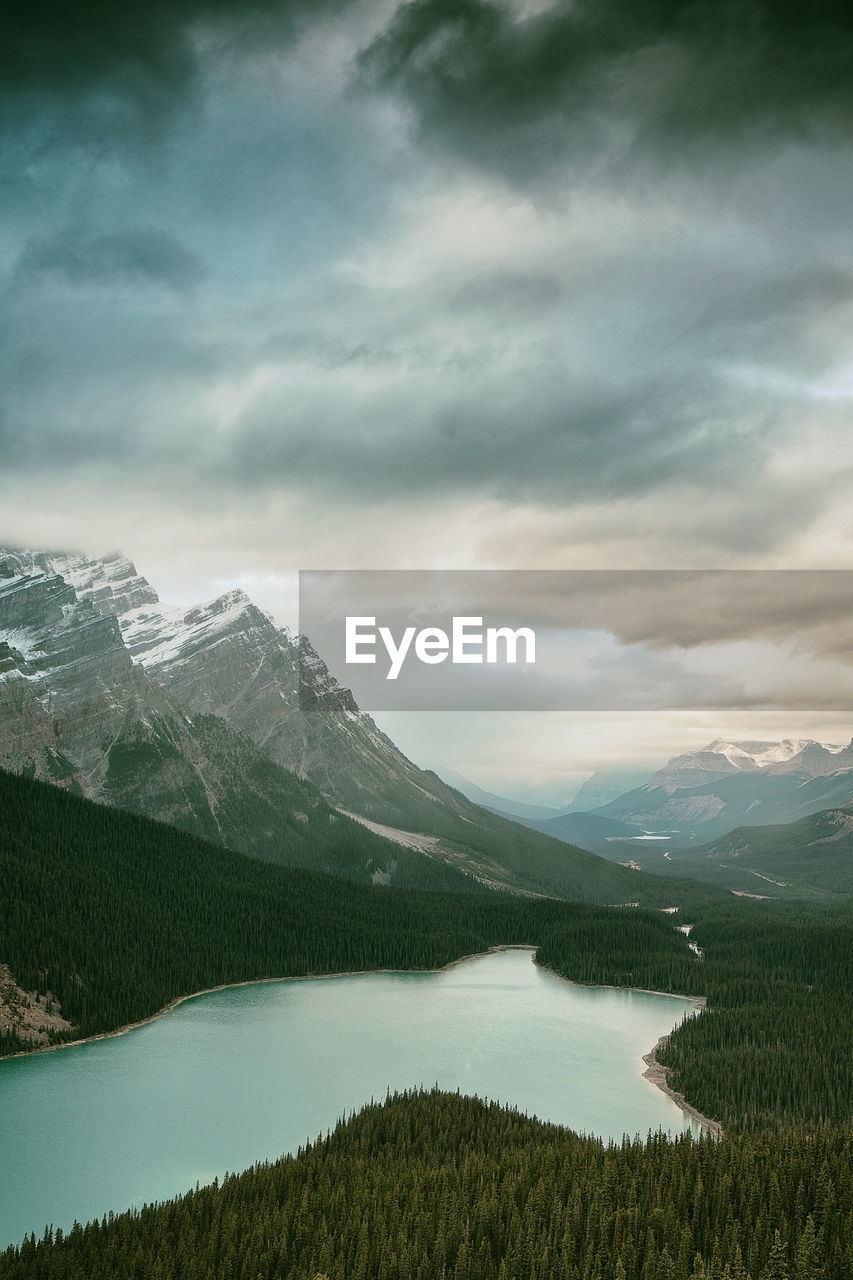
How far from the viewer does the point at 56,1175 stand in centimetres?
7888

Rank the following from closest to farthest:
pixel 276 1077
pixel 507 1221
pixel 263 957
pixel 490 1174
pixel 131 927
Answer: pixel 507 1221 < pixel 490 1174 < pixel 276 1077 < pixel 131 927 < pixel 263 957

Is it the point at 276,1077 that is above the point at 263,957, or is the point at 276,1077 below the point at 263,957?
below

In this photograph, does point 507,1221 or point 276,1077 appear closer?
point 507,1221

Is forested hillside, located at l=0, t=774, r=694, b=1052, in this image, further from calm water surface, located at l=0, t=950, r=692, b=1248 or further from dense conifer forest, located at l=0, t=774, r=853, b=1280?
calm water surface, located at l=0, t=950, r=692, b=1248

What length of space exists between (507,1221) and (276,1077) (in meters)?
54.6

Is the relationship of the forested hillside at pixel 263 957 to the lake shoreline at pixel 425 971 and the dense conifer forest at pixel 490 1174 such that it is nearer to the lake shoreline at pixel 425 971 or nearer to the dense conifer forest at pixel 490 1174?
the dense conifer forest at pixel 490 1174

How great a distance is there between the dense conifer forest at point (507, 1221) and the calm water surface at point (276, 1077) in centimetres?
1230

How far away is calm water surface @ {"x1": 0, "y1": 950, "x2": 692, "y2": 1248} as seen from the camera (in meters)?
81.8

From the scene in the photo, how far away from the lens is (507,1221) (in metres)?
62.9

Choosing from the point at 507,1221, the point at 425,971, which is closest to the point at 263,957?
the point at 425,971

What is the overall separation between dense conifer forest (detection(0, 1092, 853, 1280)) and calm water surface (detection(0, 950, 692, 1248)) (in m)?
12.3

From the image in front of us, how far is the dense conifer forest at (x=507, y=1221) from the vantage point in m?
56.2

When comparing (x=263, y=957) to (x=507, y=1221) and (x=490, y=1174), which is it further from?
(x=507, y=1221)

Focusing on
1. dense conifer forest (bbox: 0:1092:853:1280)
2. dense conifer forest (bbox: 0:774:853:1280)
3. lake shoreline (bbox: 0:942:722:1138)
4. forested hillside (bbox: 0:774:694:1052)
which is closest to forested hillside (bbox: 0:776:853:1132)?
forested hillside (bbox: 0:774:694:1052)
